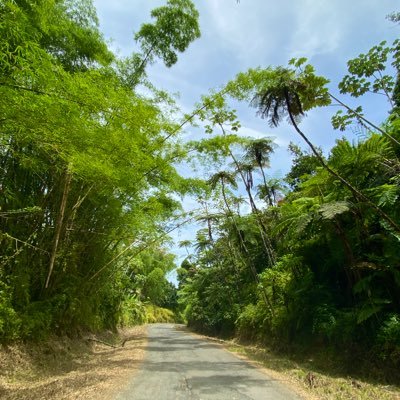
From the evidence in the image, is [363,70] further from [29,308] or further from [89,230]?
[29,308]

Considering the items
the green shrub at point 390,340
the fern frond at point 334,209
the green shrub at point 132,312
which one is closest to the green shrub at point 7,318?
the fern frond at point 334,209

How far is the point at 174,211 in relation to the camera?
1165 centimetres

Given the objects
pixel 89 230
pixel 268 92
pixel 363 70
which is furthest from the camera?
pixel 89 230

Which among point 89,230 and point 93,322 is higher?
point 89,230

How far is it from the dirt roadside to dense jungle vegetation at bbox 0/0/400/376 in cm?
41

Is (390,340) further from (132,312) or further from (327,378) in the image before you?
(132,312)

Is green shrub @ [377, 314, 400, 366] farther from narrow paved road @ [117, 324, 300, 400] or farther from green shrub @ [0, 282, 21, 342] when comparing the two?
green shrub @ [0, 282, 21, 342]

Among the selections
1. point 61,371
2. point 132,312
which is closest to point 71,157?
point 61,371

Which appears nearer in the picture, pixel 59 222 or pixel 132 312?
pixel 59 222

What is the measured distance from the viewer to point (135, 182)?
791 centimetres

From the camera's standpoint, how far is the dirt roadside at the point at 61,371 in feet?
17.6

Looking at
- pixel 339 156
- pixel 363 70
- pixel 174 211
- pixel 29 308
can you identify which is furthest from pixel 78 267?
pixel 363 70

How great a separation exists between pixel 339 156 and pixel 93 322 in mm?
9179

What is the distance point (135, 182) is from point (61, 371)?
4.00 metres
